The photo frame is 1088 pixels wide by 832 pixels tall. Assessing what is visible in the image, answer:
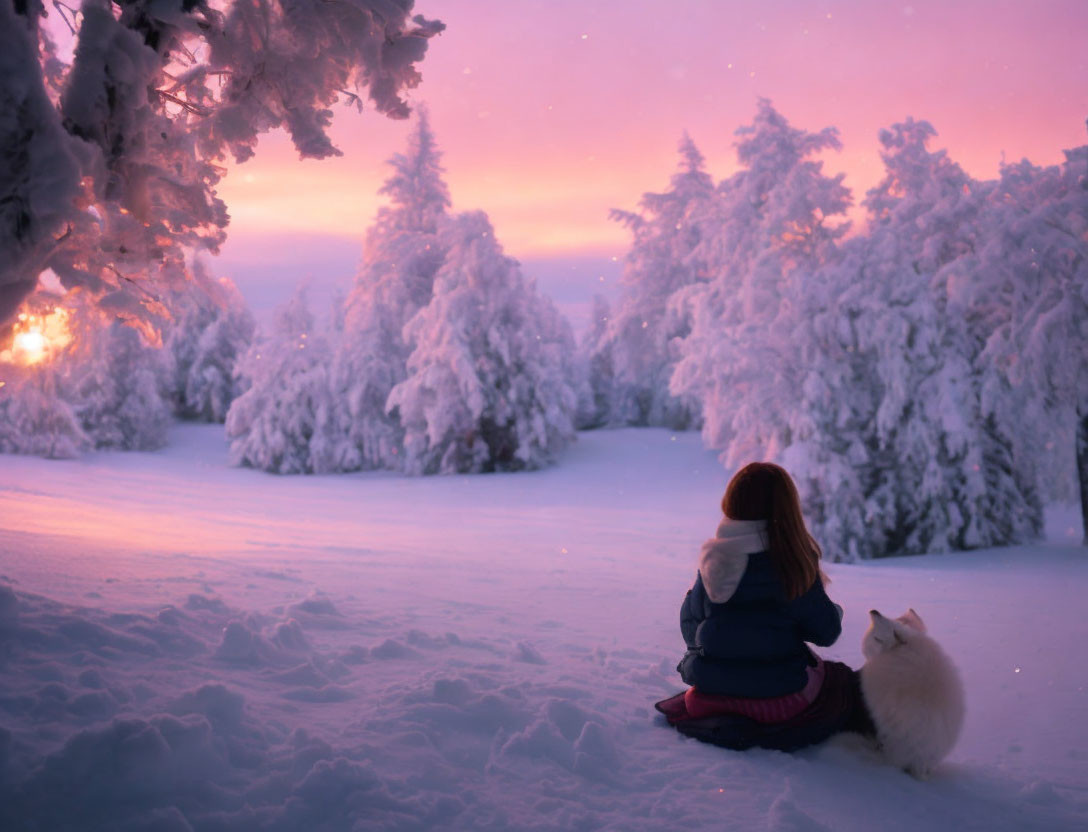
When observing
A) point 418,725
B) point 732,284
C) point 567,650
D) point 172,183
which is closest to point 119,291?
point 172,183

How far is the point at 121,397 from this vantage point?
27.7m

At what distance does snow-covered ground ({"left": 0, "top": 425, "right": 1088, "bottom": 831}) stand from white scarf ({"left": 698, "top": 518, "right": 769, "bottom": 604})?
749 mm

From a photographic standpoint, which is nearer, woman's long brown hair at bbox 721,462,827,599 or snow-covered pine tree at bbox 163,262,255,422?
woman's long brown hair at bbox 721,462,827,599

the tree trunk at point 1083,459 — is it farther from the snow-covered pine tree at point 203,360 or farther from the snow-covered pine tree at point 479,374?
the snow-covered pine tree at point 203,360

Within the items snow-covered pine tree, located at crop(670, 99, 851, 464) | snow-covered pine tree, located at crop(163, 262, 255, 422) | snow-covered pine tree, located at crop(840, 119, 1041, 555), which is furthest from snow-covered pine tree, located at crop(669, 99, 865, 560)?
snow-covered pine tree, located at crop(163, 262, 255, 422)

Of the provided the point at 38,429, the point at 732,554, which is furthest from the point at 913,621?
the point at 38,429

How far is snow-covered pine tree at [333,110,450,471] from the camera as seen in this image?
25719 mm

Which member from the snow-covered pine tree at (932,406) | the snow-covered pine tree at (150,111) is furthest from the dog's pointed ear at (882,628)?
the snow-covered pine tree at (932,406)

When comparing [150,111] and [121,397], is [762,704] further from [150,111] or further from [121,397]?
[121,397]

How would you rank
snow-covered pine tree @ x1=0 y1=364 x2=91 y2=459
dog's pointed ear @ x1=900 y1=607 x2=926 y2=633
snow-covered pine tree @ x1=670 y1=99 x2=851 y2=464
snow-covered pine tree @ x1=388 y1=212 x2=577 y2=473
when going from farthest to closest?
snow-covered pine tree @ x1=0 y1=364 x2=91 y2=459, snow-covered pine tree @ x1=388 y1=212 x2=577 y2=473, snow-covered pine tree @ x1=670 y1=99 x2=851 y2=464, dog's pointed ear @ x1=900 y1=607 x2=926 y2=633

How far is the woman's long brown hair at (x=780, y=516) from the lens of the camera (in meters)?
3.18

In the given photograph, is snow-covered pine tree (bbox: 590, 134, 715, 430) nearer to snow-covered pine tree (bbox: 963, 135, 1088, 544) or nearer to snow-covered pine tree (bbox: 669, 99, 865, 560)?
snow-covered pine tree (bbox: 669, 99, 865, 560)

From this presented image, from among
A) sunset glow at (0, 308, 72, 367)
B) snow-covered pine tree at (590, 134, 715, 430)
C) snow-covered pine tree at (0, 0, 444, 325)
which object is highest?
snow-covered pine tree at (590, 134, 715, 430)

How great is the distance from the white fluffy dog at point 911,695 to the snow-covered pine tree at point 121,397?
1158 inches
